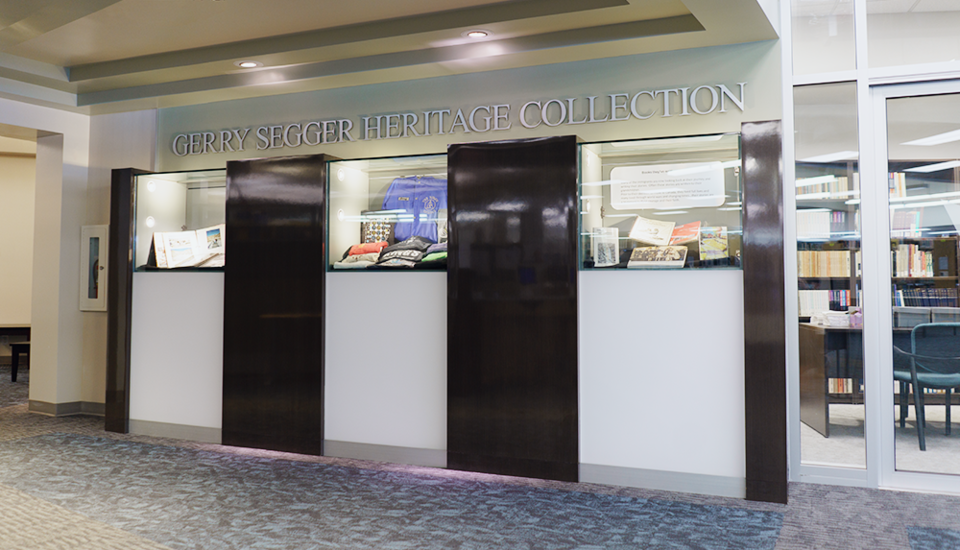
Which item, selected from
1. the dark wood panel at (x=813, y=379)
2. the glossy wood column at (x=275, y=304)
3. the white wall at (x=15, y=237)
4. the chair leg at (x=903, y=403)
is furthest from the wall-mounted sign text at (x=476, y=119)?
the white wall at (x=15, y=237)

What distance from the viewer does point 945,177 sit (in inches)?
182

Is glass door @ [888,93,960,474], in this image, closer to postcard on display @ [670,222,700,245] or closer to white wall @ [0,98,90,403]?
postcard on display @ [670,222,700,245]

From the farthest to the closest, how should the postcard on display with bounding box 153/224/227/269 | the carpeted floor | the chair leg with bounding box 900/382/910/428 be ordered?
the postcard on display with bounding box 153/224/227/269 < the chair leg with bounding box 900/382/910/428 < the carpeted floor

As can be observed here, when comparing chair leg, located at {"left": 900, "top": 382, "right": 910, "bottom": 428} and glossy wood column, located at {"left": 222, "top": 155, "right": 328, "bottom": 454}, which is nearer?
chair leg, located at {"left": 900, "top": 382, "right": 910, "bottom": 428}

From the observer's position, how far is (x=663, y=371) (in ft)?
15.1

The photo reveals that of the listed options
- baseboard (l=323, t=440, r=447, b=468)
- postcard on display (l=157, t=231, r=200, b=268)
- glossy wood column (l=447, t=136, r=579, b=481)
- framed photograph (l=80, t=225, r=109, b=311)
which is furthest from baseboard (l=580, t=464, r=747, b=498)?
framed photograph (l=80, t=225, r=109, b=311)

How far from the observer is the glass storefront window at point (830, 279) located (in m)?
4.79

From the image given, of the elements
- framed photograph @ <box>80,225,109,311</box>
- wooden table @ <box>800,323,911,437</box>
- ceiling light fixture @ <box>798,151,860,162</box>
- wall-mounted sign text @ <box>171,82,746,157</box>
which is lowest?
wooden table @ <box>800,323,911,437</box>

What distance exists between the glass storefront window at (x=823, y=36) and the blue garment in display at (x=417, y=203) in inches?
109

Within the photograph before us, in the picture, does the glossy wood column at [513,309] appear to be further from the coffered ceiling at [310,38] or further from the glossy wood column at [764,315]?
the glossy wood column at [764,315]

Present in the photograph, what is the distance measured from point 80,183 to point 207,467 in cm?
383

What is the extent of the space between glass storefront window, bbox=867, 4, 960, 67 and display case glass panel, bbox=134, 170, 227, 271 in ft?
17.1

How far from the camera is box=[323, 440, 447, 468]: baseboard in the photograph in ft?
16.9

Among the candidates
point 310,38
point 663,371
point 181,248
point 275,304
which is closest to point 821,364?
point 663,371
